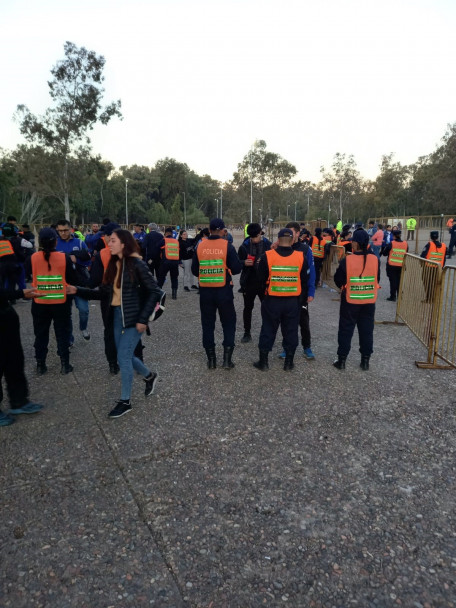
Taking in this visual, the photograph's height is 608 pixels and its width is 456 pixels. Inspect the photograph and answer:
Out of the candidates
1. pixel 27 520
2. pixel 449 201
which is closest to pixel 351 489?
pixel 27 520

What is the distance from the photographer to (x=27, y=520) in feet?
9.29

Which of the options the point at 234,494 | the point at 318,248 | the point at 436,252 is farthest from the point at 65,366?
the point at 436,252

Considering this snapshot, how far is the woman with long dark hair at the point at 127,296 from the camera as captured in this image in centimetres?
412

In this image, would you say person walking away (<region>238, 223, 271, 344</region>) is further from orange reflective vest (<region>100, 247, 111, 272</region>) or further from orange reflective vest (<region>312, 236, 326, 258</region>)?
orange reflective vest (<region>312, 236, 326, 258</region>)

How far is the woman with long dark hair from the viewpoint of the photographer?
4.12 m

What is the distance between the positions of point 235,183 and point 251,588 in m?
60.8

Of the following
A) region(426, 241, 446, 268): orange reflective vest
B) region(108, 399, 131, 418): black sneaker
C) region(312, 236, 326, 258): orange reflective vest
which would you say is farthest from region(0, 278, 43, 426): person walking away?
region(426, 241, 446, 268): orange reflective vest

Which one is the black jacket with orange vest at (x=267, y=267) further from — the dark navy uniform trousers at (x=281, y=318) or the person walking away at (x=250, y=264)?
the person walking away at (x=250, y=264)

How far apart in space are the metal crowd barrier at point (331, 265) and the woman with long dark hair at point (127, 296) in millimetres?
8728

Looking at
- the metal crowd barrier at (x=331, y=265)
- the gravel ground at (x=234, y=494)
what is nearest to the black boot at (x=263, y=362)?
the gravel ground at (x=234, y=494)

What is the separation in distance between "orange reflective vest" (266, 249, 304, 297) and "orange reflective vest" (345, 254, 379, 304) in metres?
0.66

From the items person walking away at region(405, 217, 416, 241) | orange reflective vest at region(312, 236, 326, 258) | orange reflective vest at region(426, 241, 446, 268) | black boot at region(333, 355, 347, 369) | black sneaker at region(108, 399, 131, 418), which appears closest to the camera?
black sneaker at region(108, 399, 131, 418)

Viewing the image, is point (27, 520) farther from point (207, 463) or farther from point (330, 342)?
point (330, 342)

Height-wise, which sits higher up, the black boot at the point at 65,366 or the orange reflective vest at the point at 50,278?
the orange reflective vest at the point at 50,278
